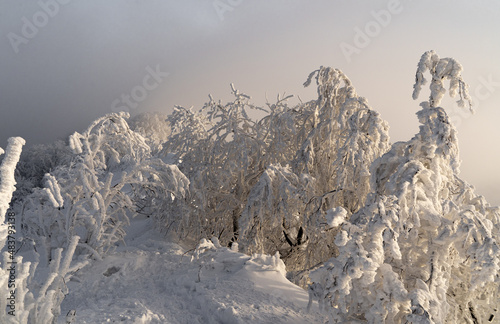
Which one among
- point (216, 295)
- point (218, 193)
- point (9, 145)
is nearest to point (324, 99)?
point (218, 193)

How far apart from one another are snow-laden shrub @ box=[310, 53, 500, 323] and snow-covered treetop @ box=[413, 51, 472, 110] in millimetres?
16

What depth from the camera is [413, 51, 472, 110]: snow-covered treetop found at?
4.20m

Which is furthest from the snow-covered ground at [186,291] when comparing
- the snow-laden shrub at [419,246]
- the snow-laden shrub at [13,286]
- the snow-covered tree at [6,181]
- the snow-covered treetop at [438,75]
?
the snow-covered treetop at [438,75]

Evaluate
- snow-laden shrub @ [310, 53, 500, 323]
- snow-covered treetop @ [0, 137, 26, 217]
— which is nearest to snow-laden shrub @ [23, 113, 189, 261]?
snow-covered treetop @ [0, 137, 26, 217]

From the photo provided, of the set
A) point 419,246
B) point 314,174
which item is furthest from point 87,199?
point 419,246

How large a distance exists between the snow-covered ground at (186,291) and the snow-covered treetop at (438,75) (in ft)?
10.7

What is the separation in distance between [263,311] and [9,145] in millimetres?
3380

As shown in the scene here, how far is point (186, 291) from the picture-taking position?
485 centimetres

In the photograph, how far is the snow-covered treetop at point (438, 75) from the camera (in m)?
4.20

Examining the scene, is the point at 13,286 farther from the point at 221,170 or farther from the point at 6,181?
the point at 221,170

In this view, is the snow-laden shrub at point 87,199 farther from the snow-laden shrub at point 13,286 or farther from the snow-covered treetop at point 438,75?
the snow-covered treetop at point 438,75

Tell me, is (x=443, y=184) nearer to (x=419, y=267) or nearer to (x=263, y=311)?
(x=419, y=267)

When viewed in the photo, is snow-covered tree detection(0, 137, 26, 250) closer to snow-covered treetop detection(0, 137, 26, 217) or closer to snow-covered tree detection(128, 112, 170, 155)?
snow-covered treetop detection(0, 137, 26, 217)

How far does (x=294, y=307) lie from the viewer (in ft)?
14.1
